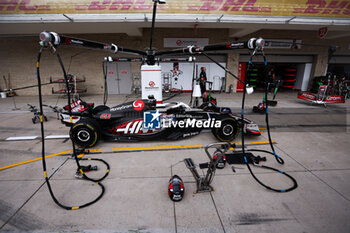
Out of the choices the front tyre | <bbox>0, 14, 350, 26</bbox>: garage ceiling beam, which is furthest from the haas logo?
<bbox>0, 14, 350, 26</bbox>: garage ceiling beam

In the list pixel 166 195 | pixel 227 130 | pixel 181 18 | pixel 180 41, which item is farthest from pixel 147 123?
pixel 180 41

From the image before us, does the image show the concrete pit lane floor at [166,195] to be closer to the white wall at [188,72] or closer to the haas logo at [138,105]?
the haas logo at [138,105]

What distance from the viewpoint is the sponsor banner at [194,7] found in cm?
926

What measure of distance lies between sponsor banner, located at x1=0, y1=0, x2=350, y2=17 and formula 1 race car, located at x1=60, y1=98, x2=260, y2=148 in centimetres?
720

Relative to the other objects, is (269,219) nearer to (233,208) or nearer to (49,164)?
(233,208)

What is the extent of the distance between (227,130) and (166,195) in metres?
2.86

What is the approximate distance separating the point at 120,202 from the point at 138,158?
144 cm

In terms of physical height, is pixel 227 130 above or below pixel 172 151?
above

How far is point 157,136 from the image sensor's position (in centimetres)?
502

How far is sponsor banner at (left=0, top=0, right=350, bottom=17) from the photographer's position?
9.26 meters

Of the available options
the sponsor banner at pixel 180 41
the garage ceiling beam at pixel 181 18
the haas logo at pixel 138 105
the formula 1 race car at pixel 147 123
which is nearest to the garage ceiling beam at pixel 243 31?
the garage ceiling beam at pixel 181 18

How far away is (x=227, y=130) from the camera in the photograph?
5.15 metres

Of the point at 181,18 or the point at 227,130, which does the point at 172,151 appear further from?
the point at 181,18

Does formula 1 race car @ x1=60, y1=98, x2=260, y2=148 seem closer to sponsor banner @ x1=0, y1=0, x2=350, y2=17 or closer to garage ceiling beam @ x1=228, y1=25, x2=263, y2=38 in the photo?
sponsor banner @ x1=0, y1=0, x2=350, y2=17
